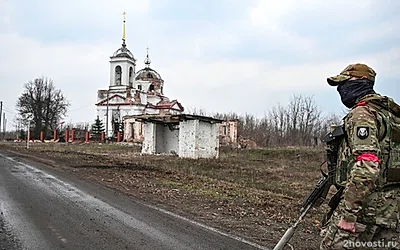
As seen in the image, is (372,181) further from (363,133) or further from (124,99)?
(124,99)

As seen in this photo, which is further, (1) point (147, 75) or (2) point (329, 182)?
(1) point (147, 75)

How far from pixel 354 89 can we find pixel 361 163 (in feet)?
2.30

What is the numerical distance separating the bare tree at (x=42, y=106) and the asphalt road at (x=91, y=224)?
6217 cm

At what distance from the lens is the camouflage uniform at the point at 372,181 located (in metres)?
3.40

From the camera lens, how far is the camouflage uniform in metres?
3.40

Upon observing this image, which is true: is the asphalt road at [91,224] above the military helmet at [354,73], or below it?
below

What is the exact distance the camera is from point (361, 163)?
3400 millimetres

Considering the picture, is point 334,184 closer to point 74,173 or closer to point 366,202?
point 366,202

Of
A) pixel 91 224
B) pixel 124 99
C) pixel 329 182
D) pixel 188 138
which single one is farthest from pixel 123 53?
pixel 329 182

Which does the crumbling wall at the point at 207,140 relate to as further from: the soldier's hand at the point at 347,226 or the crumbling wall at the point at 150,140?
the soldier's hand at the point at 347,226

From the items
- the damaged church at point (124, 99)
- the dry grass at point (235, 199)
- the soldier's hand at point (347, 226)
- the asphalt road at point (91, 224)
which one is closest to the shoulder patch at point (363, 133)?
the soldier's hand at point (347, 226)

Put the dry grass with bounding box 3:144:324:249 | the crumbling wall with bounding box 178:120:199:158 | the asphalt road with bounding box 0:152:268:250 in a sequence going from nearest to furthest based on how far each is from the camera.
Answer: the asphalt road with bounding box 0:152:268:250
the dry grass with bounding box 3:144:324:249
the crumbling wall with bounding box 178:120:199:158

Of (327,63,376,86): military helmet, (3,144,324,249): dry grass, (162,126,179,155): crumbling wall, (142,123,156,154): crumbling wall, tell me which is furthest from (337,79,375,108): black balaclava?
(162,126,179,155): crumbling wall

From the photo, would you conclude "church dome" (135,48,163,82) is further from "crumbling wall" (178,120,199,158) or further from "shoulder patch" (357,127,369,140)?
"shoulder patch" (357,127,369,140)
